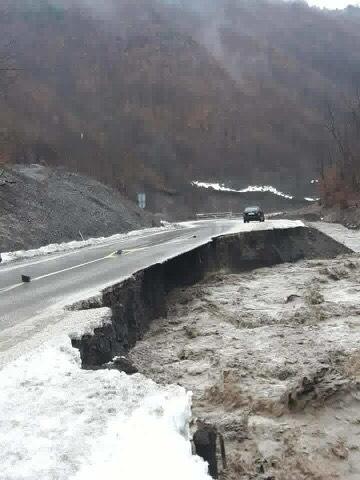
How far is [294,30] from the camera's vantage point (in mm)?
129125

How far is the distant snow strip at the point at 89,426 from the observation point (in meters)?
3.35

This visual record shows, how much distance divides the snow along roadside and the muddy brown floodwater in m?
0.98

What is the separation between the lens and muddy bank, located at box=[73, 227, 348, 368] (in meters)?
7.61

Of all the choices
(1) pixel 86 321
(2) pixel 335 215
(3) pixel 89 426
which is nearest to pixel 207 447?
(3) pixel 89 426

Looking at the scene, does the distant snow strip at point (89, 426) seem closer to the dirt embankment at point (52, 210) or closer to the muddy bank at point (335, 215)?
the dirt embankment at point (52, 210)

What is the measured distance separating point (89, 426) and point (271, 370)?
4.41 m

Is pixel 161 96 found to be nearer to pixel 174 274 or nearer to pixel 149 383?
pixel 174 274

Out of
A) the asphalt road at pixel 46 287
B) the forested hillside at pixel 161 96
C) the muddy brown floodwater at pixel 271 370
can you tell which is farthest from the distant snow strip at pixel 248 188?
the muddy brown floodwater at pixel 271 370

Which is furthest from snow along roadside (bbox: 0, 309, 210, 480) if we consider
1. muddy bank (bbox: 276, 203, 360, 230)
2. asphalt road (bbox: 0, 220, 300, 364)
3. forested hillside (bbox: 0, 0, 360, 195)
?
forested hillside (bbox: 0, 0, 360, 195)

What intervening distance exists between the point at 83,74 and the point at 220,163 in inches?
1022

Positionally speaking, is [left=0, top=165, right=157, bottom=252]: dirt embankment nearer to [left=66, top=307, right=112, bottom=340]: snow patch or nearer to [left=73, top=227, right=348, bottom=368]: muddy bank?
[left=73, top=227, right=348, bottom=368]: muddy bank

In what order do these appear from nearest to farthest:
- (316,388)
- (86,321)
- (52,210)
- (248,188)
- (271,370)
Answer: (316,388), (86,321), (271,370), (52,210), (248,188)

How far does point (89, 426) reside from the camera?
3949 mm

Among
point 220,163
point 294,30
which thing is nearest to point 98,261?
point 220,163
